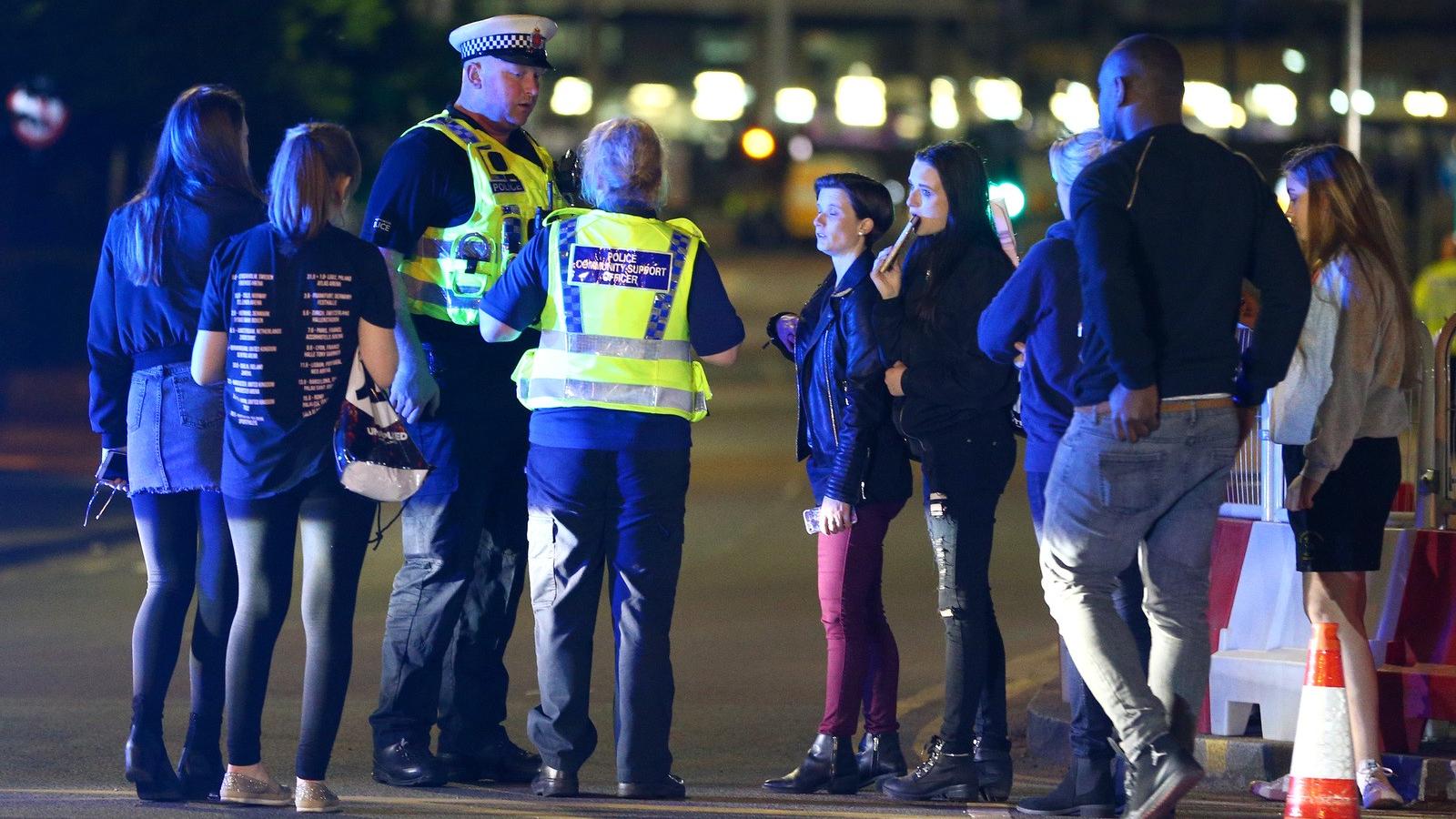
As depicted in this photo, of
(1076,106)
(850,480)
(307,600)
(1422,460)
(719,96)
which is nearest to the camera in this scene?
(307,600)

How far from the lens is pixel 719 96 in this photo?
95.1 m

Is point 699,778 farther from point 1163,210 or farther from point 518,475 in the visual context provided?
point 1163,210

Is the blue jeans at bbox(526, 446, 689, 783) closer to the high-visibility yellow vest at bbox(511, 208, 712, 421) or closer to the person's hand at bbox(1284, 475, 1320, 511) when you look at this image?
the high-visibility yellow vest at bbox(511, 208, 712, 421)

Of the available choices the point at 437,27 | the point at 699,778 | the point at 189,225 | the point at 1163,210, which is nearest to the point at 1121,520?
the point at 1163,210

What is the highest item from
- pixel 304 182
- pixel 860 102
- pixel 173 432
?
pixel 860 102

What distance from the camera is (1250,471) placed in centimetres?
669

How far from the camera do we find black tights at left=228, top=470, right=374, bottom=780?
5660mm

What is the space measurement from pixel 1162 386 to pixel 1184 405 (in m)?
0.07

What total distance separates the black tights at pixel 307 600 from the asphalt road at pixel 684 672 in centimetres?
27

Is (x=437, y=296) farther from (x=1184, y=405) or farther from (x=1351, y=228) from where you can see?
(x=1351, y=228)

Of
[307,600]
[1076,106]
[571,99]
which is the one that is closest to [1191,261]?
[307,600]

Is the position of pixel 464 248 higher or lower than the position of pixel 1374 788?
higher

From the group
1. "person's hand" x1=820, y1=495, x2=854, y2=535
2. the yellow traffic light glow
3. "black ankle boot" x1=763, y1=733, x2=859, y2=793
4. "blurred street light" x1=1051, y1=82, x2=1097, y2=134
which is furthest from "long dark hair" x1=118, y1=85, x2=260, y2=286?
"blurred street light" x1=1051, y1=82, x2=1097, y2=134

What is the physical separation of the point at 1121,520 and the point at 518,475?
82.6 inches
